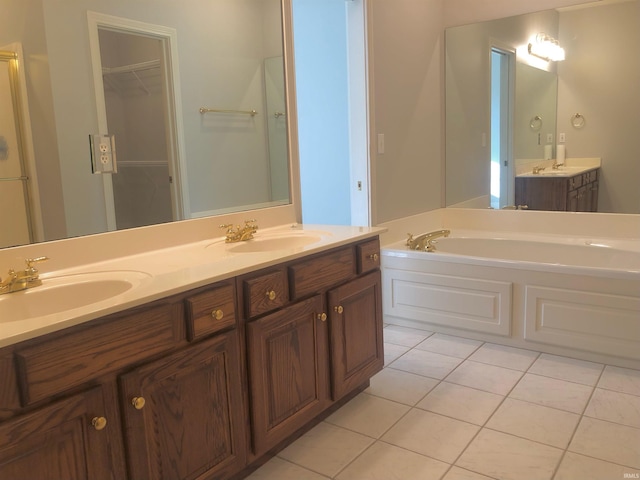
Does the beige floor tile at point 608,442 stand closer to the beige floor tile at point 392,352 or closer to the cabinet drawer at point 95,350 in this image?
the beige floor tile at point 392,352

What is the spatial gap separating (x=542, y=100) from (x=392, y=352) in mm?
1971

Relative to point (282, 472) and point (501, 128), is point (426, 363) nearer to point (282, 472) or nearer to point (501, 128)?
point (282, 472)

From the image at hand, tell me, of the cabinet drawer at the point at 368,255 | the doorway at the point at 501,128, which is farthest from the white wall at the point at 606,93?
the cabinet drawer at the point at 368,255

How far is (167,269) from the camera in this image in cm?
168

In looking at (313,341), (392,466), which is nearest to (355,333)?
(313,341)

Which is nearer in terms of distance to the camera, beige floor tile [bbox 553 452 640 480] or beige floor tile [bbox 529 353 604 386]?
beige floor tile [bbox 553 452 640 480]

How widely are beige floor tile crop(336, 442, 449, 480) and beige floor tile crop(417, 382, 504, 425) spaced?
1.18 ft

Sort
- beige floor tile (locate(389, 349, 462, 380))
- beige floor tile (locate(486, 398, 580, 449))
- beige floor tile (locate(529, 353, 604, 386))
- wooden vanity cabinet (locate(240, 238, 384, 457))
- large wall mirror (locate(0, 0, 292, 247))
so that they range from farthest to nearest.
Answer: beige floor tile (locate(389, 349, 462, 380)) < beige floor tile (locate(529, 353, 604, 386)) < beige floor tile (locate(486, 398, 580, 449)) < wooden vanity cabinet (locate(240, 238, 384, 457)) < large wall mirror (locate(0, 0, 292, 247))

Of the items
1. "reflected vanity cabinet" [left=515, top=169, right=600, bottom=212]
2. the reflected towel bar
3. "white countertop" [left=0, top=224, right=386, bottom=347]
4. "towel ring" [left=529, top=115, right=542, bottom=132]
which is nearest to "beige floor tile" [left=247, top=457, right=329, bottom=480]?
"white countertop" [left=0, top=224, right=386, bottom=347]

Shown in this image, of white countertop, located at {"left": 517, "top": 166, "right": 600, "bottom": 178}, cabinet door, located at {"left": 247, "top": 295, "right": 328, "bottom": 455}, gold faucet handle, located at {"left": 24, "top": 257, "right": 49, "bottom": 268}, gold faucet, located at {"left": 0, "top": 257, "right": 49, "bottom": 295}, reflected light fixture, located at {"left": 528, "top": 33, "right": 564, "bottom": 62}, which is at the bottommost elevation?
cabinet door, located at {"left": 247, "top": 295, "right": 328, "bottom": 455}

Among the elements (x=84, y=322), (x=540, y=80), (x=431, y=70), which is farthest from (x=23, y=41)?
(x=540, y=80)

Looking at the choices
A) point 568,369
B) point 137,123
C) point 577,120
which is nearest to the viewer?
point 137,123

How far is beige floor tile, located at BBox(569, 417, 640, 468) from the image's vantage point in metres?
1.88

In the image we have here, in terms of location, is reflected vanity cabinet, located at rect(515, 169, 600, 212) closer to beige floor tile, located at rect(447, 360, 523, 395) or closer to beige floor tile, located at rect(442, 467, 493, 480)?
beige floor tile, located at rect(447, 360, 523, 395)
